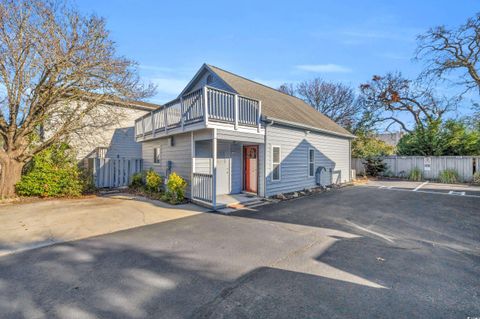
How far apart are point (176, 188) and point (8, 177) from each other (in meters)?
6.55

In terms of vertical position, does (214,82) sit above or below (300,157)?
above

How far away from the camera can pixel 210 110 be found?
23.1 ft

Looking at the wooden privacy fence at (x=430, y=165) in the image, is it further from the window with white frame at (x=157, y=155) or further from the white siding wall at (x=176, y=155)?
the window with white frame at (x=157, y=155)

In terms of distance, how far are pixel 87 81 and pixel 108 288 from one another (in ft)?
29.2

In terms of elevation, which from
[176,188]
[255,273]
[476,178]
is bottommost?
[255,273]

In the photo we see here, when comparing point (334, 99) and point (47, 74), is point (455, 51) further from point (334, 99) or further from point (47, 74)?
point (47, 74)

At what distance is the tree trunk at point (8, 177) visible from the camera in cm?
848

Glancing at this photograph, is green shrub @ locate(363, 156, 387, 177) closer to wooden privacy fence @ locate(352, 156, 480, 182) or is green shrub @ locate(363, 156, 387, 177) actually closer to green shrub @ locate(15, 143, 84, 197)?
wooden privacy fence @ locate(352, 156, 480, 182)

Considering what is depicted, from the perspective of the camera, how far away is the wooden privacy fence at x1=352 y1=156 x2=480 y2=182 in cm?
1417

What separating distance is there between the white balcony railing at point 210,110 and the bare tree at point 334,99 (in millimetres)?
21018

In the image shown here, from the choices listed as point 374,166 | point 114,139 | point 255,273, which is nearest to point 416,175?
point 374,166

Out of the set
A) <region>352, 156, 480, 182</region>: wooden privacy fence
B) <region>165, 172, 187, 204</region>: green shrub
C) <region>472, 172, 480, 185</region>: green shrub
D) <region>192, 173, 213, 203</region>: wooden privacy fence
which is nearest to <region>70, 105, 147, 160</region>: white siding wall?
<region>165, 172, 187, 204</region>: green shrub

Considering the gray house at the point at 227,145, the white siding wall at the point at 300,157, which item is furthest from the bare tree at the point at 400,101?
the gray house at the point at 227,145

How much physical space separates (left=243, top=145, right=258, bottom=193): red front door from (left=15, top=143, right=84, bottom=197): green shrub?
283 inches
